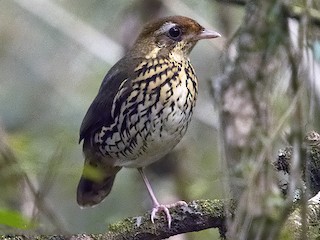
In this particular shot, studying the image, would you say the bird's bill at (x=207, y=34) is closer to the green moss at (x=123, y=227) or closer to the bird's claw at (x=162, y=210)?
the bird's claw at (x=162, y=210)

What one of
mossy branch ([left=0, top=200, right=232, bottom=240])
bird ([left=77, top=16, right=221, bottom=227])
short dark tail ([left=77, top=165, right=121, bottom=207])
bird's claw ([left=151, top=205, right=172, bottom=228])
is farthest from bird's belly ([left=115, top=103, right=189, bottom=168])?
mossy branch ([left=0, top=200, right=232, bottom=240])

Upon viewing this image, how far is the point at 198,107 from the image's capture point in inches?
243

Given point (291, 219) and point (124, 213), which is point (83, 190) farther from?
point (291, 219)

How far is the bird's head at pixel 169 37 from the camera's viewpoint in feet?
14.6

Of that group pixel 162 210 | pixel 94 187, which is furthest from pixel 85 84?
pixel 162 210

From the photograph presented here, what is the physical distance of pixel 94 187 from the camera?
4988mm

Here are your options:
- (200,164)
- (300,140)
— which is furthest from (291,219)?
(200,164)

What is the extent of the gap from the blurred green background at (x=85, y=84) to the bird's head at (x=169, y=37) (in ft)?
1.35

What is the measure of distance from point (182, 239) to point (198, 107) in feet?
3.79

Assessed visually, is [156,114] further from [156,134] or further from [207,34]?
[207,34]

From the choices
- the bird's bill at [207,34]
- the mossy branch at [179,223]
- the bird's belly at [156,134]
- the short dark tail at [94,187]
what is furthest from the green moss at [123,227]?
the short dark tail at [94,187]

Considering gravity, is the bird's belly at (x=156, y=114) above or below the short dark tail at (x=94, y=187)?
above

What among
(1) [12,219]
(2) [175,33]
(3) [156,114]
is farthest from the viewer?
(2) [175,33]

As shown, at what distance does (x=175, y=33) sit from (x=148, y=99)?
0.38 metres
